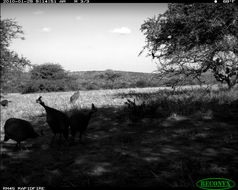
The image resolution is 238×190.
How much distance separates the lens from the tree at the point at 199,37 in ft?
32.6

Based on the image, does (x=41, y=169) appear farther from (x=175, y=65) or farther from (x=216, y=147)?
(x=175, y=65)

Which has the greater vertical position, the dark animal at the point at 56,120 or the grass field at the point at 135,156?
the dark animal at the point at 56,120

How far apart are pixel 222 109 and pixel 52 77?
31.2 metres

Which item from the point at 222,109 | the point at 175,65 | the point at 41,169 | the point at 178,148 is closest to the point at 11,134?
the point at 41,169

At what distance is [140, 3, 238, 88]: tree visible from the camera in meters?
9.95

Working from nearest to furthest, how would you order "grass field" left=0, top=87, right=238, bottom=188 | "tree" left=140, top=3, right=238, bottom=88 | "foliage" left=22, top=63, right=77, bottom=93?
"grass field" left=0, top=87, right=238, bottom=188 → "tree" left=140, top=3, right=238, bottom=88 → "foliage" left=22, top=63, right=77, bottom=93

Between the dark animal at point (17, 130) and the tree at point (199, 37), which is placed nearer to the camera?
the dark animal at point (17, 130)

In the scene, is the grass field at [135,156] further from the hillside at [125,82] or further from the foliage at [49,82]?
the foliage at [49,82]

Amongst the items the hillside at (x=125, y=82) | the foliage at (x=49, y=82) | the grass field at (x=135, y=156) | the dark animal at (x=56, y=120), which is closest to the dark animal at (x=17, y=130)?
the grass field at (x=135, y=156)

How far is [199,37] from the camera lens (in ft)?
36.3

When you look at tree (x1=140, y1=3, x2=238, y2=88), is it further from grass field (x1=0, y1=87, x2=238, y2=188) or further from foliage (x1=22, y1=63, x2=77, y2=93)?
foliage (x1=22, y1=63, x2=77, y2=93)

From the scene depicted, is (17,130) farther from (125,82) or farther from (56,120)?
(125,82)

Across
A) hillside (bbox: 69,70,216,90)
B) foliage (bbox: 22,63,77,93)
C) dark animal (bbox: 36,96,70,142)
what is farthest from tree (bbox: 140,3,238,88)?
foliage (bbox: 22,63,77,93)

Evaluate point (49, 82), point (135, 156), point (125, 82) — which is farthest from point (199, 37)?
point (125, 82)
